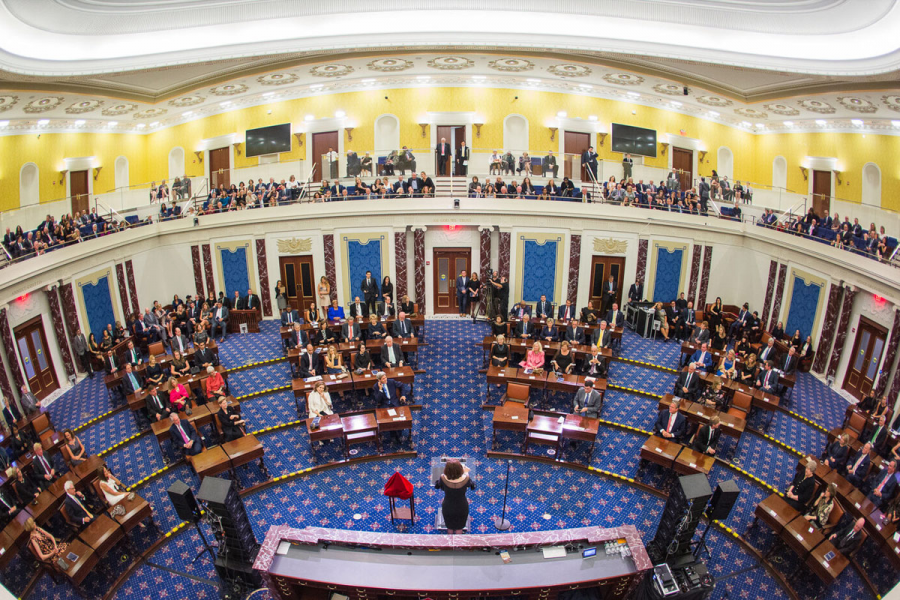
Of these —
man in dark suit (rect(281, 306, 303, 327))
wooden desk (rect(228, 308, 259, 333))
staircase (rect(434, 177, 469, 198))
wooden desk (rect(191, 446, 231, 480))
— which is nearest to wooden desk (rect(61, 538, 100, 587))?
wooden desk (rect(191, 446, 231, 480))

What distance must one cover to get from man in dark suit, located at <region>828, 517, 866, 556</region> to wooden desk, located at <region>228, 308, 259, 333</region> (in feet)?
44.2

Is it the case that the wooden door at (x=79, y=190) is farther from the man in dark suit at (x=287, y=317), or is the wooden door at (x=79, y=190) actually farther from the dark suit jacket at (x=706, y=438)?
the dark suit jacket at (x=706, y=438)

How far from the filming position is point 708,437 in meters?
8.88

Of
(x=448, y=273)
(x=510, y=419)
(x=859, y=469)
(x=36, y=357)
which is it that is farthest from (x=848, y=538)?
(x=36, y=357)

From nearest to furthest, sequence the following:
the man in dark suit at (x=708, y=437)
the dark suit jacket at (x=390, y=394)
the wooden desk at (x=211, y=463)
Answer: the wooden desk at (x=211, y=463), the man in dark suit at (x=708, y=437), the dark suit jacket at (x=390, y=394)

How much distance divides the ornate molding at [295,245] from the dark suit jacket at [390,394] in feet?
20.5

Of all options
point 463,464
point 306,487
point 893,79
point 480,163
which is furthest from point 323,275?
point 893,79

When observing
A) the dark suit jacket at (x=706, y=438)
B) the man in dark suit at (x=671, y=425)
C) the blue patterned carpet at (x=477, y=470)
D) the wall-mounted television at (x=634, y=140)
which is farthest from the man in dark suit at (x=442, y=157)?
the dark suit jacket at (x=706, y=438)

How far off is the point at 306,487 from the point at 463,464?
3284 mm

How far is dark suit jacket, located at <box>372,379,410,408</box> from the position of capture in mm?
10172

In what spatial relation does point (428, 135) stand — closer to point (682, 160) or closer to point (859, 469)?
point (682, 160)

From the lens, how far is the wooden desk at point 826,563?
675 centimetres

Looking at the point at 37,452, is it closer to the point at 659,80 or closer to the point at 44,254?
the point at 44,254

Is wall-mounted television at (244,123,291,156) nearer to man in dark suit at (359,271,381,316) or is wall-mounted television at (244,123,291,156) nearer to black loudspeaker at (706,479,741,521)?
man in dark suit at (359,271,381,316)
